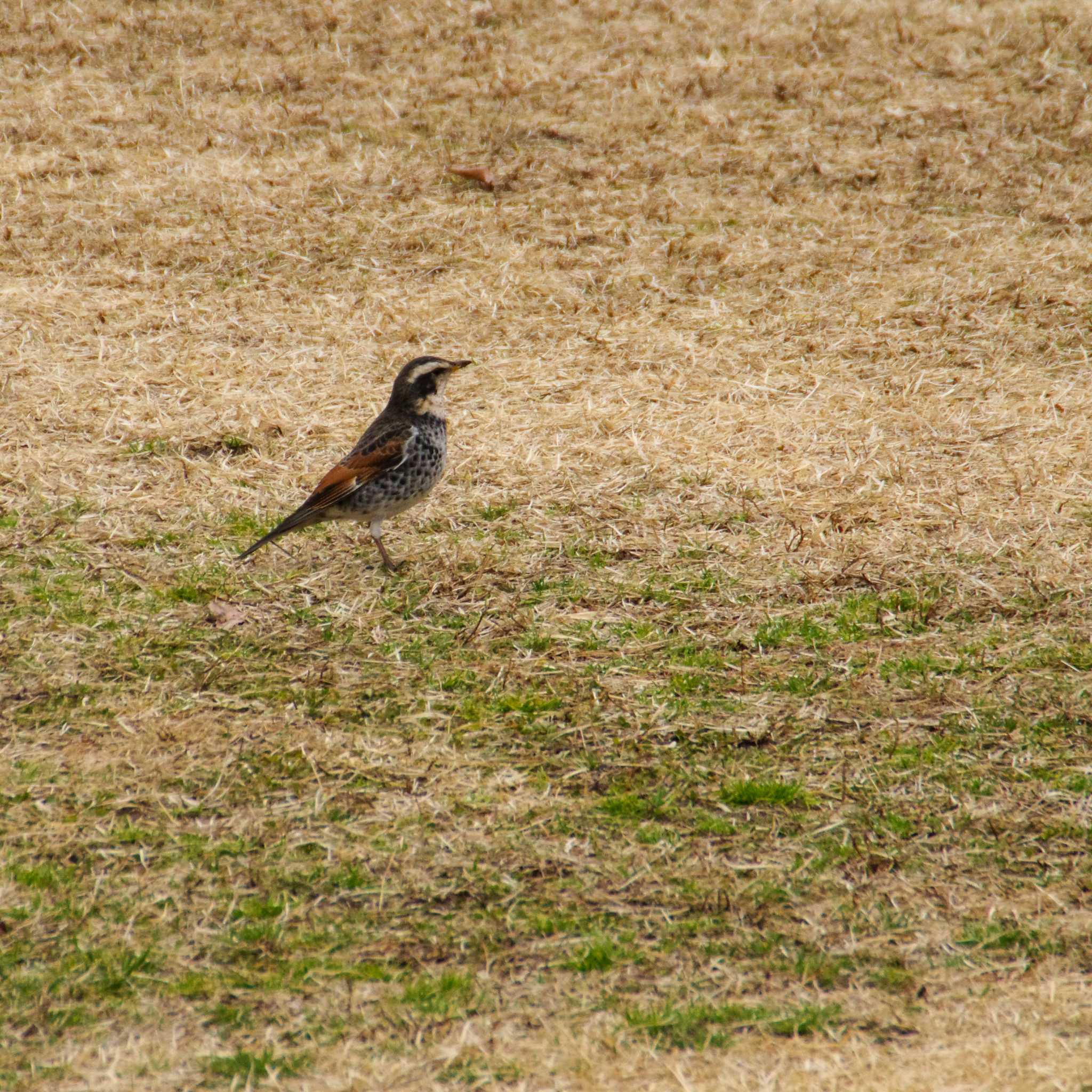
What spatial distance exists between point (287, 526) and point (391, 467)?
26.3 inches

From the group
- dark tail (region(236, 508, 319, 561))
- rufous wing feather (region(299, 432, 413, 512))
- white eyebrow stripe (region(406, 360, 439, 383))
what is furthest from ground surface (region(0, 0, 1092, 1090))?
white eyebrow stripe (region(406, 360, 439, 383))

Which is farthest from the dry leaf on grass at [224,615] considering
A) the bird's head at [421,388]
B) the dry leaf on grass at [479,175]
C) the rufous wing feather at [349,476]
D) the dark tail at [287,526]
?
the dry leaf on grass at [479,175]

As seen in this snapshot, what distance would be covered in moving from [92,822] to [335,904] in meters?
1.16

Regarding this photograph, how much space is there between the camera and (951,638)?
675cm

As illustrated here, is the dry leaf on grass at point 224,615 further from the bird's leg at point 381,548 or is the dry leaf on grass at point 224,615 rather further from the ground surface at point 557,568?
the bird's leg at point 381,548

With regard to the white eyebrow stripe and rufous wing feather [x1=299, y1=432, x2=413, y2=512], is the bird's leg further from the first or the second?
the white eyebrow stripe

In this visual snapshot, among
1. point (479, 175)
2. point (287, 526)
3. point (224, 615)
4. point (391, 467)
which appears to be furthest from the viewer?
point (479, 175)

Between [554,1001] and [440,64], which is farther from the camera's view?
[440,64]

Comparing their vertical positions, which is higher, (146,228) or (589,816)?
(146,228)

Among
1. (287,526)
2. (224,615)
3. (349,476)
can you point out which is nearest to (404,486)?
(349,476)

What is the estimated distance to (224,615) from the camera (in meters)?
6.95

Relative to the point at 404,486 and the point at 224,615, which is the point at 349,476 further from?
the point at 224,615

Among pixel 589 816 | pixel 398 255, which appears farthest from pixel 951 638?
pixel 398 255

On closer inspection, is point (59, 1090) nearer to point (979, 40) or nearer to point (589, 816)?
point (589, 816)
